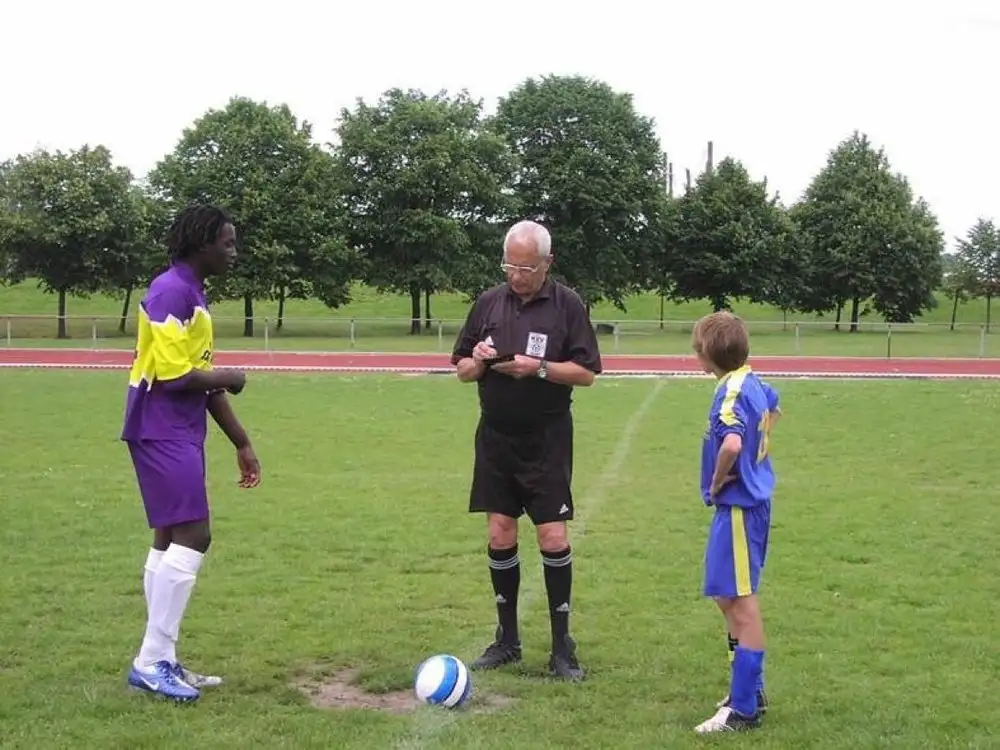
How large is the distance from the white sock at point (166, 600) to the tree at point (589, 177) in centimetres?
4622

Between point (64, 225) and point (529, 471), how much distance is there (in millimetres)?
42151

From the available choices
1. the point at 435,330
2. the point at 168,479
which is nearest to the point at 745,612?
the point at 168,479

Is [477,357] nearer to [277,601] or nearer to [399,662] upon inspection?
[399,662]

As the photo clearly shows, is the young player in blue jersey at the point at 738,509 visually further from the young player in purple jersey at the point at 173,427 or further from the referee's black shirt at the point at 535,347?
the young player in purple jersey at the point at 173,427

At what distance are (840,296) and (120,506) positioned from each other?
49070 millimetres

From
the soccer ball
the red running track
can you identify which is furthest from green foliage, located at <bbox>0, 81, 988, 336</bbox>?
the soccer ball

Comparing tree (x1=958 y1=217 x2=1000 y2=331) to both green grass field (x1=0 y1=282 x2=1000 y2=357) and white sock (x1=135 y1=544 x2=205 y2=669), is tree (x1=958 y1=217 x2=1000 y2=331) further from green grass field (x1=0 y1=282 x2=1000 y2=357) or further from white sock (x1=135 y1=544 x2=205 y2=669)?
white sock (x1=135 y1=544 x2=205 y2=669)

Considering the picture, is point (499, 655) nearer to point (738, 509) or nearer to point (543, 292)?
point (738, 509)

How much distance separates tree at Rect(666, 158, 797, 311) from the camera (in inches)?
2068

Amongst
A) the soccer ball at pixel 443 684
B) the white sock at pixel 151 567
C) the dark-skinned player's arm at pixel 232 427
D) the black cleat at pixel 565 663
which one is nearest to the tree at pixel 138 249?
the dark-skinned player's arm at pixel 232 427

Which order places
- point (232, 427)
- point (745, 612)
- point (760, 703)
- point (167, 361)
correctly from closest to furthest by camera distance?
point (745, 612) → point (760, 703) → point (167, 361) → point (232, 427)

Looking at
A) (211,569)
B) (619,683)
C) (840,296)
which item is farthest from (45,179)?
(619,683)

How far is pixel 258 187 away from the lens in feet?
152

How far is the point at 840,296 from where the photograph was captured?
54125 mm
